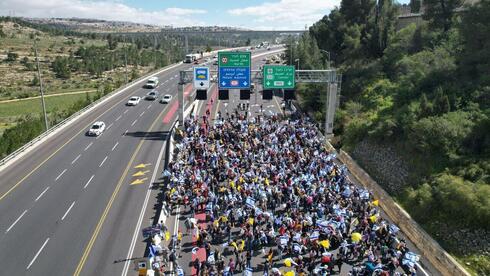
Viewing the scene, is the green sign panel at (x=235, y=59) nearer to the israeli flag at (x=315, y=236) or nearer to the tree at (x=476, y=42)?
the tree at (x=476, y=42)

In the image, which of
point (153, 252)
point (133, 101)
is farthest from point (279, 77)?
point (153, 252)

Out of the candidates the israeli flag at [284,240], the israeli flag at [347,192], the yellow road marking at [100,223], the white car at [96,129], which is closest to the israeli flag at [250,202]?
the israeli flag at [284,240]

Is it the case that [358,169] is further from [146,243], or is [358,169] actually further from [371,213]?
[146,243]

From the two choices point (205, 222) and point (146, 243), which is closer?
point (146, 243)

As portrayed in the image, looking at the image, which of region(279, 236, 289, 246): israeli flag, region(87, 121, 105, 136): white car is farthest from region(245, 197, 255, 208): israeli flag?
region(87, 121, 105, 136): white car

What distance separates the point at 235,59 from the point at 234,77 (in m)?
1.82

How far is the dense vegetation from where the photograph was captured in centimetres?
2691

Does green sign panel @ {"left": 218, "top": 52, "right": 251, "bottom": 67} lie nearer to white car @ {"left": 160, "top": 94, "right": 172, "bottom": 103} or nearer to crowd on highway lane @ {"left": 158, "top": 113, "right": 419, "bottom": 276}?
crowd on highway lane @ {"left": 158, "top": 113, "right": 419, "bottom": 276}

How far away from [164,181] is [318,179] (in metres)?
12.1

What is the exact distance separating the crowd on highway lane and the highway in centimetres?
340

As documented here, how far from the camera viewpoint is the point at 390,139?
3941cm

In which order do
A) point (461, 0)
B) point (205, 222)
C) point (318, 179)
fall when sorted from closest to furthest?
point (205, 222) → point (318, 179) → point (461, 0)

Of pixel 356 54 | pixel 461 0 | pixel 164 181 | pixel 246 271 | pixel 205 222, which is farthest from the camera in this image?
pixel 356 54

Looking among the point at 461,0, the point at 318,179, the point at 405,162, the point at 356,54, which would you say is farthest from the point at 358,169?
the point at 356,54
